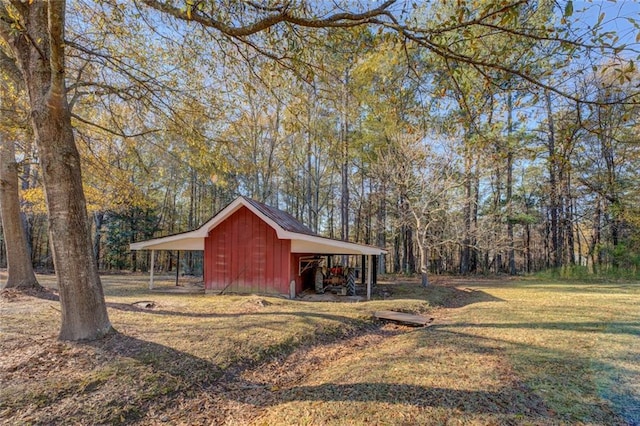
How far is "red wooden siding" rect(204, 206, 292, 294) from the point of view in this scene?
1118 cm

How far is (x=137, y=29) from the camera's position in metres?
5.70

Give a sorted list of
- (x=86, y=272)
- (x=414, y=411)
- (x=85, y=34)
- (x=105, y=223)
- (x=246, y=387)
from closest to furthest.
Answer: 1. (x=414, y=411)
2. (x=246, y=387)
3. (x=86, y=272)
4. (x=85, y=34)
5. (x=105, y=223)

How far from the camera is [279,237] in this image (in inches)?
424

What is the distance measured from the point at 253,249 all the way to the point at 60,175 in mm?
7429

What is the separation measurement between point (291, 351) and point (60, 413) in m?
3.11

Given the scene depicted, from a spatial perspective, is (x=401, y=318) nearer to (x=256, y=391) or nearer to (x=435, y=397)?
(x=435, y=397)

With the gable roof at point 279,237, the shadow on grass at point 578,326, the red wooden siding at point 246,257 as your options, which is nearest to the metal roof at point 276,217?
the gable roof at point 279,237

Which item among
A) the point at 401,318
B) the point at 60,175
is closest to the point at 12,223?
the point at 60,175

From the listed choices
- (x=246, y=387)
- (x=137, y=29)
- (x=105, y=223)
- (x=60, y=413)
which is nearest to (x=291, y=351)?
(x=246, y=387)

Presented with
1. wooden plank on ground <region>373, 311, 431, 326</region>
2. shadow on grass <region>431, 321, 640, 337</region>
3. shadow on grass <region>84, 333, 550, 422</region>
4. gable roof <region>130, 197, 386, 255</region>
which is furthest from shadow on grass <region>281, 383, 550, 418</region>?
gable roof <region>130, 197, 386, 255</region>

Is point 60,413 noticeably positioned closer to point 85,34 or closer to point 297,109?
point 297,109

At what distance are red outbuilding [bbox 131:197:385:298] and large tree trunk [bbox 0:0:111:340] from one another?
6420 mm

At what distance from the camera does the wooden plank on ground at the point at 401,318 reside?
294 inches

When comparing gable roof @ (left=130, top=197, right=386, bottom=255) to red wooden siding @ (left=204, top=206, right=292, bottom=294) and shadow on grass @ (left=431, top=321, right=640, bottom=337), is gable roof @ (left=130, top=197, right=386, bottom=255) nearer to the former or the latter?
red wooden siding @ (left=204, top=206, right=292, bottom=294)
